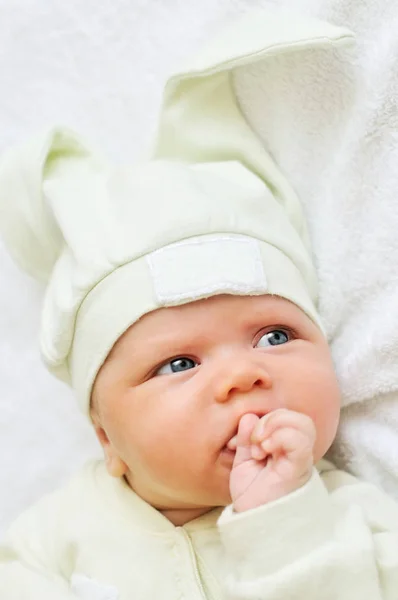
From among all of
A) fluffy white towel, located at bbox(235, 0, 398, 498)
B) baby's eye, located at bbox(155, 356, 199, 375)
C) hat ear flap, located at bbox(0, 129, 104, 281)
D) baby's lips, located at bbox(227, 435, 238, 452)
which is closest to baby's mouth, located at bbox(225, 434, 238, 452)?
baby's lips, located at bbox(227, 435, 238, 452)

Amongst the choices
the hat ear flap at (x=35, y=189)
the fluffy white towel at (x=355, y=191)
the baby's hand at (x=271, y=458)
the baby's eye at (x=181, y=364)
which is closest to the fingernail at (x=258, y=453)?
the baby's hand at (x=271, y=458)

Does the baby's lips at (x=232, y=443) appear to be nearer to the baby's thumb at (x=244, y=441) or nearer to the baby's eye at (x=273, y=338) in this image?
the baby's thumb at (x=244, y=441)

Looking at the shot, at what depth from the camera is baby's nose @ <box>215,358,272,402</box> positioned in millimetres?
998

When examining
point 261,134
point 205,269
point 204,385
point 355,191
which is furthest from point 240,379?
point 261,134

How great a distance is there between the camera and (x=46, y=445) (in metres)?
1.45

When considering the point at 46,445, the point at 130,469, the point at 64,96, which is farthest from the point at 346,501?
the point at 64,96

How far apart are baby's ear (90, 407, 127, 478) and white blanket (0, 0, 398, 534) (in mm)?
269

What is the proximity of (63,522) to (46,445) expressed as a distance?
274mm

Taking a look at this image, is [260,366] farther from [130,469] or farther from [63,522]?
[63,522]

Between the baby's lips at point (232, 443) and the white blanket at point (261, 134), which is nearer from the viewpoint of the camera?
the baby's lips at point (232, 443)

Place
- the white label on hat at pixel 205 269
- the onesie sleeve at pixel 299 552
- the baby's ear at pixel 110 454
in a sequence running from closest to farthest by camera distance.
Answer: the onesie sleeve at pixel 299 552
the white label on hat at pixel 205 269
the baby's ear at pixel 110 454

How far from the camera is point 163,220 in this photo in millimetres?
1102

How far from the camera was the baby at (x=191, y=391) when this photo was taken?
95 cm

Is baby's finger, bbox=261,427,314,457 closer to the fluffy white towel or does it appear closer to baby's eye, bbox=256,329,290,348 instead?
baby's eye, bbox=256,329,290,348
